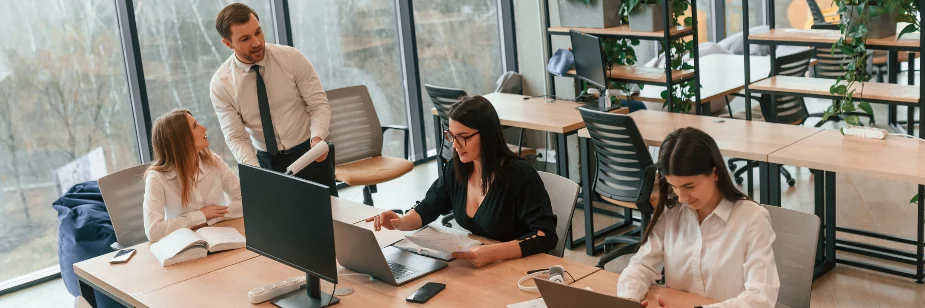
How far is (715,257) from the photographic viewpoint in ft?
8.92

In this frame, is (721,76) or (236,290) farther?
(721,76)

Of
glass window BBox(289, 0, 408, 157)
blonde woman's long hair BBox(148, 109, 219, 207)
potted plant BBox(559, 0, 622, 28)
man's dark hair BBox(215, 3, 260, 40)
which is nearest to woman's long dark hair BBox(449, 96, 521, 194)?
blonde woman's long hair BBox(148, 109, 219, 207)

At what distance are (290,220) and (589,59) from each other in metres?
3.15

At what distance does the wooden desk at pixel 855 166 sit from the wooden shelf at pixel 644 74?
1.06 m

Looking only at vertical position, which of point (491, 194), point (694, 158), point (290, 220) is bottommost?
point (491, 194)

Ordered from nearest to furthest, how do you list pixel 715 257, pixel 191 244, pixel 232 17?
pixel 715 257, pixel 191 244, pixel 232 17

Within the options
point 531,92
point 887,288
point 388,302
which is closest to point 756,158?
point 887,288

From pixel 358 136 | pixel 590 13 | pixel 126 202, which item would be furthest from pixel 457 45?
pixel 126 202

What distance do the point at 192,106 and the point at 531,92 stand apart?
255cm

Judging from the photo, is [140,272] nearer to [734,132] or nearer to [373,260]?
[373,260]

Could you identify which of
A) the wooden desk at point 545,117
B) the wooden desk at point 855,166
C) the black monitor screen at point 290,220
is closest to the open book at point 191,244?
the black monitor screen at point 290,220

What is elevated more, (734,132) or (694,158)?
(694,158)

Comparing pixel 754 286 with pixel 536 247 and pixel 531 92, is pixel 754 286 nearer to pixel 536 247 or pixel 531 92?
pixel 536 247

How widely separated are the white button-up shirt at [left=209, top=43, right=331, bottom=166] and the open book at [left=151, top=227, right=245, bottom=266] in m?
0.86
